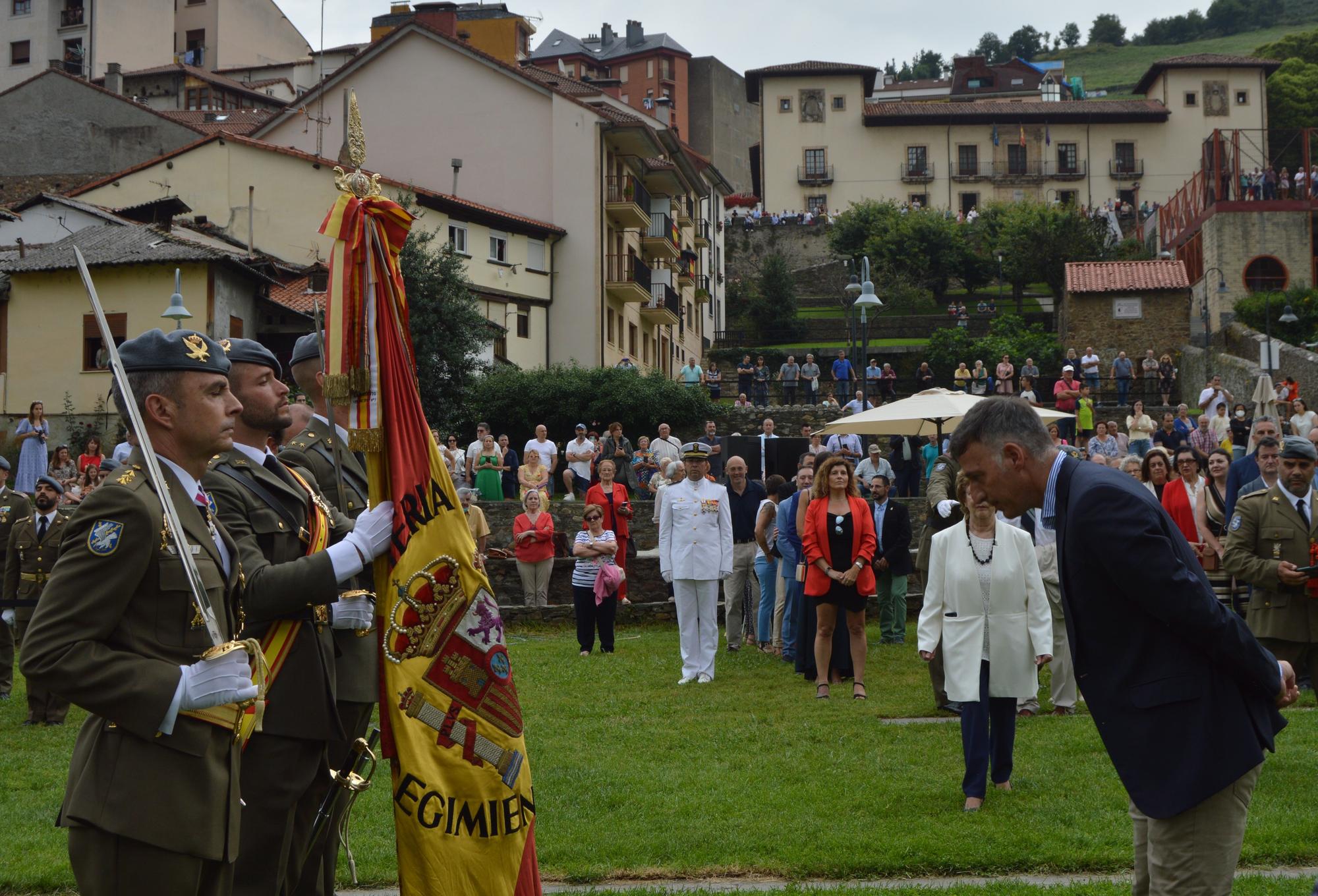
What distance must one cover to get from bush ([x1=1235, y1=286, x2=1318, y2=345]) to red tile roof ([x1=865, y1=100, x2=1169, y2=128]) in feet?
150

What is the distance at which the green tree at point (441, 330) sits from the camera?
36.6 meters

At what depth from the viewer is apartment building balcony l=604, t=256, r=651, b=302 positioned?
1897 inches

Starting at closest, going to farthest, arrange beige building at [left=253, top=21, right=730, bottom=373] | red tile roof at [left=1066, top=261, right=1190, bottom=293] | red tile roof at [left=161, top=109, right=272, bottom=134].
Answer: beige building at [left=253, top=21, right=730, bottom=373]
red tile roof at [left=1066, top=261, right=1190, bottom=293]
red tile roof at [left=161, top=109, right=272, bottom=134]

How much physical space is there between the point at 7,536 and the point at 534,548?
7569 mm

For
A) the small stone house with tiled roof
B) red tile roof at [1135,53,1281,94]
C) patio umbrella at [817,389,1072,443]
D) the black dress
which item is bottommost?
the black dress

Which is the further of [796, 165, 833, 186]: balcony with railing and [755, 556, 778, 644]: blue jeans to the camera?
[796, 165, 833, 186]: balcony with railing

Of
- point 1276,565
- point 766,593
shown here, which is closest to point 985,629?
point 1276,565

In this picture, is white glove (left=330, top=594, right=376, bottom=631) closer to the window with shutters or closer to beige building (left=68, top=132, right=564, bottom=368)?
the window with shutters

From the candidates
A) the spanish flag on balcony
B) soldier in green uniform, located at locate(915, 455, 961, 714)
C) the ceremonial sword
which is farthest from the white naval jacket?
Result: the ceremonial sword

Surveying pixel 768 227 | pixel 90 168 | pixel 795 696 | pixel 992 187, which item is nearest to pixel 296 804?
pixel 795 696

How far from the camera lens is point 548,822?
8.12 meters

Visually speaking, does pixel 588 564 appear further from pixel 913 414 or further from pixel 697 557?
pixel 913 414

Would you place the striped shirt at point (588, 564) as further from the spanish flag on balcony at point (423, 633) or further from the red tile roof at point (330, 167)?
the red tile roof at point (330, 167)

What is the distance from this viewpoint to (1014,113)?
91.4 meters
